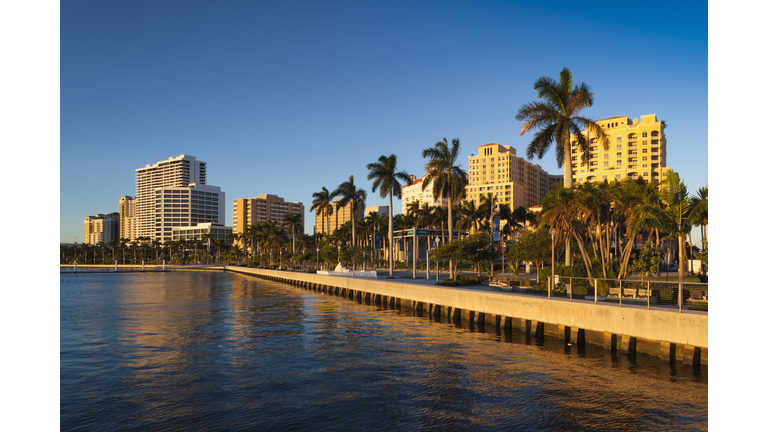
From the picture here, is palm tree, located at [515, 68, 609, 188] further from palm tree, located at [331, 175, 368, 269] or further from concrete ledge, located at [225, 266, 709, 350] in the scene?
palm tree, located at [331, 175, 368, 269]

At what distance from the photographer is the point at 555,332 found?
1038 inches

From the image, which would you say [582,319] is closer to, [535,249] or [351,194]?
[535,249]

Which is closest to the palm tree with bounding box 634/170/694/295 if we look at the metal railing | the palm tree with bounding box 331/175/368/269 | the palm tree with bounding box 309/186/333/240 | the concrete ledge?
the metal railing

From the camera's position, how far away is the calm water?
1414cm

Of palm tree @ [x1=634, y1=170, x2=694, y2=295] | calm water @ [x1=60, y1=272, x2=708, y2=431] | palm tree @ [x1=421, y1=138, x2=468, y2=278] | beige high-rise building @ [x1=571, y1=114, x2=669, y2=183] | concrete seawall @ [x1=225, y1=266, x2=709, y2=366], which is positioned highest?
beige high-rise building @ [x1=571, y1=114, x2=669, y2=183]

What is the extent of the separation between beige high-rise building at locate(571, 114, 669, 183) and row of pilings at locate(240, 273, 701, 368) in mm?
135145

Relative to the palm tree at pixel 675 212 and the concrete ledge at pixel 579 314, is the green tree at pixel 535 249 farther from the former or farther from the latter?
the palm tree at pixel 675 212

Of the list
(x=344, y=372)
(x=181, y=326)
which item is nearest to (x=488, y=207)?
(x=181, y=326)

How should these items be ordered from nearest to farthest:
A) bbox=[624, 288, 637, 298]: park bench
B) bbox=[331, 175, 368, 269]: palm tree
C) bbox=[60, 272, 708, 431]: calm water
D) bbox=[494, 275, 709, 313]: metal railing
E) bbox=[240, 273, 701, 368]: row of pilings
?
bbox=[60, 272, 708, 431]: calm water, bbox=[240, 273, 701, 368]: row of pilings, bbox=[494, 275, 709, 313]: metal railing, bbox=[624, 288, 637, 298]: park bench, bbox=[331, 175, 368, 269]: palm tree

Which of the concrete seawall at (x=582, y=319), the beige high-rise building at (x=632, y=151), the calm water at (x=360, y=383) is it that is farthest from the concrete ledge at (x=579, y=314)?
the beige high-rise building at (x=632, y=151)

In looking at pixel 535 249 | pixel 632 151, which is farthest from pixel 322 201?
pixel 632 151

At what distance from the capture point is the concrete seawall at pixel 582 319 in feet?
61.2
